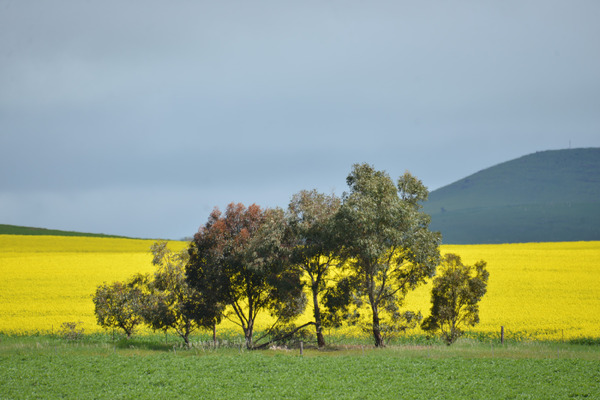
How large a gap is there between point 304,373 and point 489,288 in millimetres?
38143

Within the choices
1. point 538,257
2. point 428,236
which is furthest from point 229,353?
point 538,257

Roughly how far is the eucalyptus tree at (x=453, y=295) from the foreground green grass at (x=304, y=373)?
200 cm

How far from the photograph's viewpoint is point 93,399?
25.3 metres

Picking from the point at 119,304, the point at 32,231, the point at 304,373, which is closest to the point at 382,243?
the point at 304,373

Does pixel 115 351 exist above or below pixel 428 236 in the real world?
below

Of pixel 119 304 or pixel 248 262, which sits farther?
pixel 119 304

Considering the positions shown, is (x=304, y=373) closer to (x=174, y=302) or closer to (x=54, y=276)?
(x=174, y=302)

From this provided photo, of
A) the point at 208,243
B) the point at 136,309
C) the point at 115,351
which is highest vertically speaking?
the point at 208,243

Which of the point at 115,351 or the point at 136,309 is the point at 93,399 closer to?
the point at 115,351

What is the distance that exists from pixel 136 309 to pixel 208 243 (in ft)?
24.7

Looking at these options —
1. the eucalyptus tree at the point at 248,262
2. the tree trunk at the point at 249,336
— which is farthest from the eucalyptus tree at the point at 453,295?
the tree trunk at the point at 249,336

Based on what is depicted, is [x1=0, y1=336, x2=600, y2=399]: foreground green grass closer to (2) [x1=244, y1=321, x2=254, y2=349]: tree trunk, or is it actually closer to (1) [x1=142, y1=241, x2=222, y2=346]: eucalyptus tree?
(2) [x1=244, y1=321, x2=254, y2=349]: tree trunk

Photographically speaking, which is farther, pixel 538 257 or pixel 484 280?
pixel 538 257

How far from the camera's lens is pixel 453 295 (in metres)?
39.9
